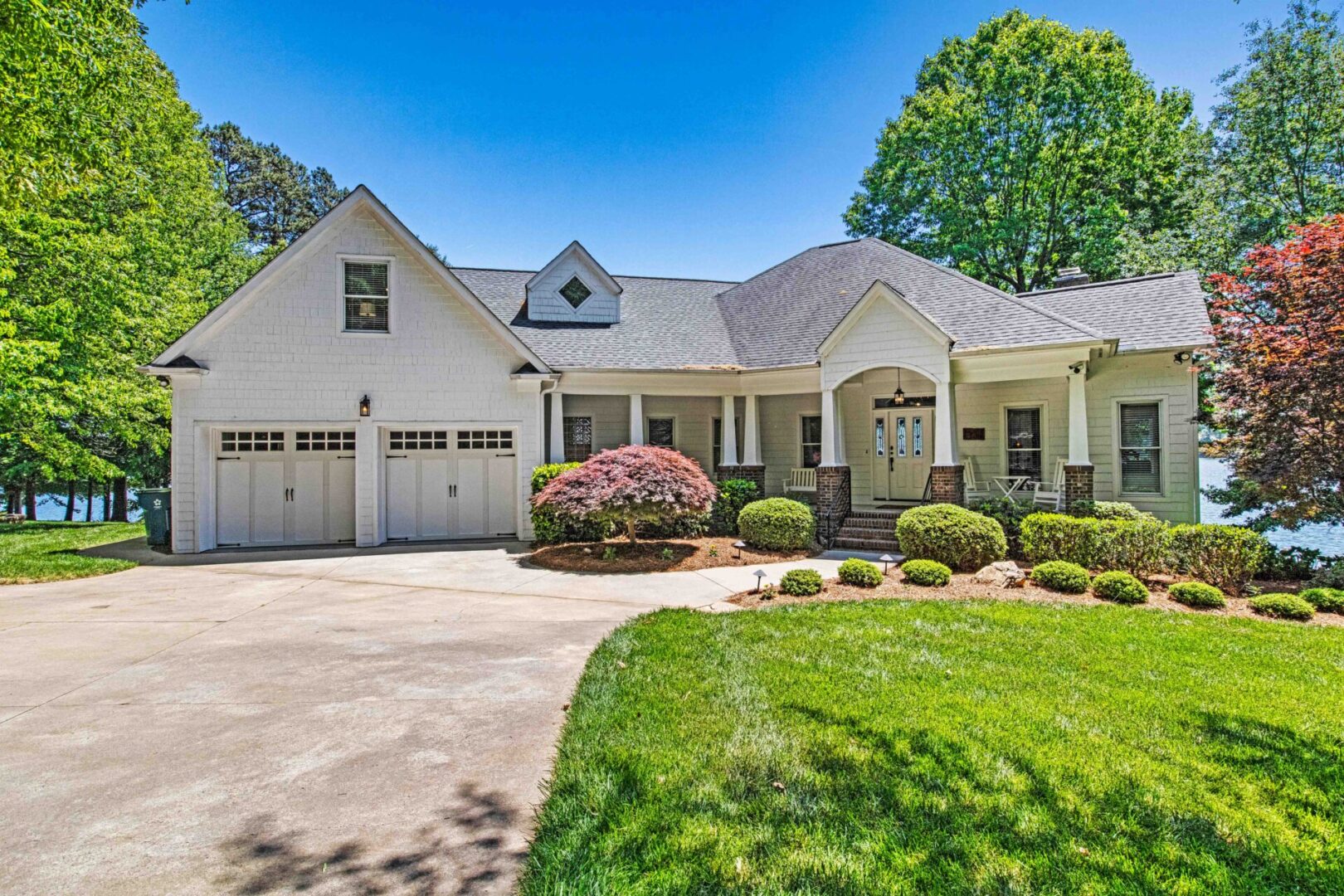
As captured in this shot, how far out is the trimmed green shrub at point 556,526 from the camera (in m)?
13.1

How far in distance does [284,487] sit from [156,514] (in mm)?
3020

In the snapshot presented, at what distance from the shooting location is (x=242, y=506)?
524 inches

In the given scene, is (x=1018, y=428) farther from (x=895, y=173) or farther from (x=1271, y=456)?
(x=895, y=173)

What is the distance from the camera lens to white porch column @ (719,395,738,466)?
600 inches

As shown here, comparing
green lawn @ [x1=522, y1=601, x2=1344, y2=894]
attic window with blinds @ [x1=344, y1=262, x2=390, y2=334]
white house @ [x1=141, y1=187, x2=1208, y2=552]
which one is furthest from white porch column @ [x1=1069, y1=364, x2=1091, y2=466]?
attic window with blinds @ [x1=344, y1=262, x2=390, y2=334]

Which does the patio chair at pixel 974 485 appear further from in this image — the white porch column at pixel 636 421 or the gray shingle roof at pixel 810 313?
the white porch column at pixel 636 421

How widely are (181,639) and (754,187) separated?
16.9m

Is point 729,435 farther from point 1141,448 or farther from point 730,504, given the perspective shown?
point 1141,448

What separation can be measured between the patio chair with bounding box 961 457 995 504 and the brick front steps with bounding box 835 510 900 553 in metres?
1.78

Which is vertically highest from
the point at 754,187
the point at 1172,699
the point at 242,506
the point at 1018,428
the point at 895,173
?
the point at 895,173

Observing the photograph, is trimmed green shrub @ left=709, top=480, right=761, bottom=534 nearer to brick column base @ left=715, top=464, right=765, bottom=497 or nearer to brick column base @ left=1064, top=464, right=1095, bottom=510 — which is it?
brick column base @ left=715, top=464, right=765, bottom=497

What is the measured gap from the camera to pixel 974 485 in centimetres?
1407

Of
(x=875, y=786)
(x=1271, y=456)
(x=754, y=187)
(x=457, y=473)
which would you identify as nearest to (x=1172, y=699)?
(x=875, y=786)

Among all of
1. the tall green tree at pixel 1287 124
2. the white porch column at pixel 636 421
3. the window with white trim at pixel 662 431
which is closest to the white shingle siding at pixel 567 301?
the window with white trim at pixel 662 431
